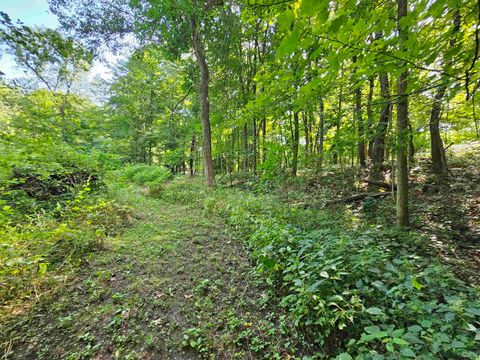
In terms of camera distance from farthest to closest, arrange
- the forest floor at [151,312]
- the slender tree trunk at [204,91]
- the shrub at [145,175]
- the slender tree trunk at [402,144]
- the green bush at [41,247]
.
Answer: the shrub at [145,175]
the slender tree trunk at [204,91]
the slender tree trunk at [402,144]
the green bush at [41,247]
the forest floor at [151,312]

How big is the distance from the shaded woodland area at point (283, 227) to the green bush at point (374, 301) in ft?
0.05

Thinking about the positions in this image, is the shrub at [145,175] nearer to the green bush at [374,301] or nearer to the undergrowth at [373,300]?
the undergrowth at [373,300]

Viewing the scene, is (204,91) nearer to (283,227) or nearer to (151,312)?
(283,227)

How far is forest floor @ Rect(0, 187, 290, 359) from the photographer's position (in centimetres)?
202

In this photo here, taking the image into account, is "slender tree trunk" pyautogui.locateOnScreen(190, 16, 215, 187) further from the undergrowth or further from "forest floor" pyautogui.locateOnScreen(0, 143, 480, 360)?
the undergrowth

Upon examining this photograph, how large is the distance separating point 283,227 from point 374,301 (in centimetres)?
169

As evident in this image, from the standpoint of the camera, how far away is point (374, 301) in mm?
1811

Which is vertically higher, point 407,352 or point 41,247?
point 41,247

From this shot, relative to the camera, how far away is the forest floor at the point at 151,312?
202 cm

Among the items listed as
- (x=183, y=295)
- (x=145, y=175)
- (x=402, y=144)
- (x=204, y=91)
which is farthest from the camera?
(x=145, y=175)

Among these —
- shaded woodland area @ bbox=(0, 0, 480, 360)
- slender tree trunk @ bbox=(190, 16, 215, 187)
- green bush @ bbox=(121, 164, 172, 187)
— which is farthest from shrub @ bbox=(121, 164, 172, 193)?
shaded woodland area @ bbox=(0, 0, 480, 360)

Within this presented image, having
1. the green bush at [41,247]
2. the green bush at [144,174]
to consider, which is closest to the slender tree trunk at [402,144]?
the green bush at [41,247]

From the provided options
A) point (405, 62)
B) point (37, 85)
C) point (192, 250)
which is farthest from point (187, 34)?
point (37, 85)

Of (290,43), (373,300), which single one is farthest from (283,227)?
(290,43)
